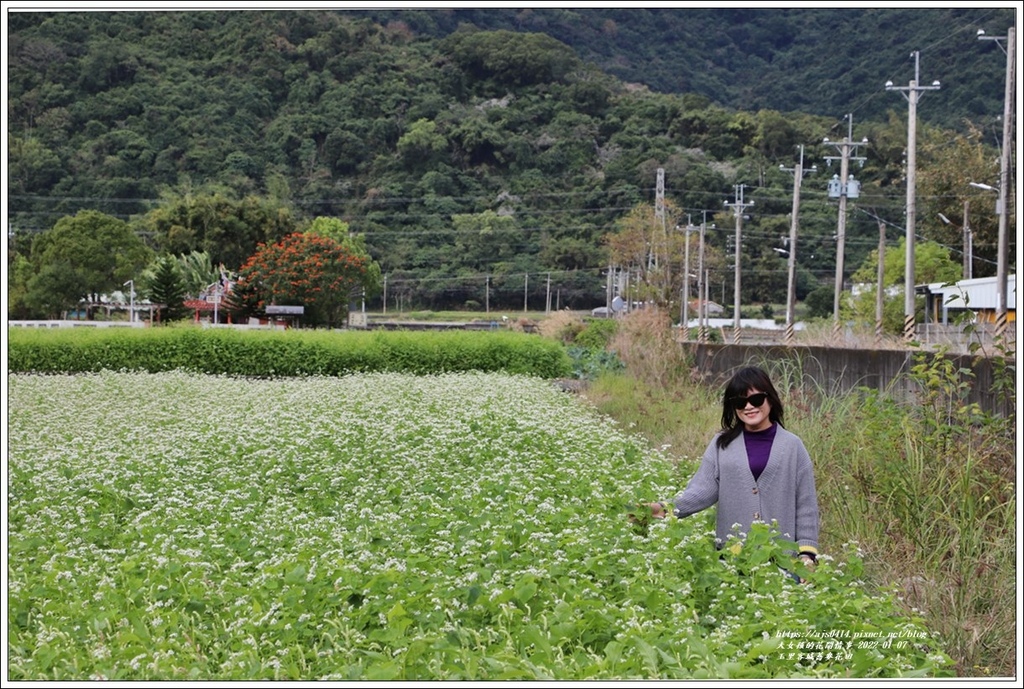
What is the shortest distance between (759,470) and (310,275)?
95.9ft

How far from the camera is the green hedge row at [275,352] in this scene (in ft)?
73.7

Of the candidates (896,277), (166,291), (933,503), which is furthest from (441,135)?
(896,277)

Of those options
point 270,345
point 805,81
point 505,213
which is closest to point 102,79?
point 270,345

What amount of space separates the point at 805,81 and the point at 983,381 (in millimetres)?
12837

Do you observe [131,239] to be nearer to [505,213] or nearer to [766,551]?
[505,213]

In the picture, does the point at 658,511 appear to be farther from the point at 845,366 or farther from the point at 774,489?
the point at 845,366

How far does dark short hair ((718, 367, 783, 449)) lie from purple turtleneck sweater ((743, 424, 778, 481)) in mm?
54

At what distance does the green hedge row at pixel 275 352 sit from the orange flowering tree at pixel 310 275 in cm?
761

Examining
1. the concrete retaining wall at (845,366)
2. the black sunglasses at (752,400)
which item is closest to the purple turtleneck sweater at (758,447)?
the black sunglasses at (752,400)

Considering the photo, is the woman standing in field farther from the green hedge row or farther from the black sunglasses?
the green hedge row

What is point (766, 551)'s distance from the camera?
4051mm

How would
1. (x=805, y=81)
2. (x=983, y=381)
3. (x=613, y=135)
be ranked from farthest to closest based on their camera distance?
1. (x=613, y=135)
2. (x=805, y=81)
3. (x=983, y=381)

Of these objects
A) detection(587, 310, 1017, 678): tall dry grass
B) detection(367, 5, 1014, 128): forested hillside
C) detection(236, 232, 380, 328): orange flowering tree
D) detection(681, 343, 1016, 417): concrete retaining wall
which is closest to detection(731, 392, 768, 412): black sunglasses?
detection(587, 310, 1017, 678): tall dry grass

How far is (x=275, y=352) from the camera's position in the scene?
77.6ft
